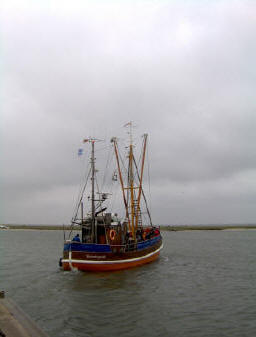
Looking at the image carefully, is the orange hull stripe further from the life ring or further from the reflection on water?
the life ring

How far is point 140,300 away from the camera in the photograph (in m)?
17.1

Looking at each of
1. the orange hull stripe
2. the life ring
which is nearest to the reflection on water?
the orange hull stripe

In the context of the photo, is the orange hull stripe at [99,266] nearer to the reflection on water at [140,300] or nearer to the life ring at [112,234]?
the reflection on water at [140,300]

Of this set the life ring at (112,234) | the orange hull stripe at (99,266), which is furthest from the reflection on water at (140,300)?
the life ring at (112,234)

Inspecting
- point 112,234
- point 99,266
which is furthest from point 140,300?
point 112,234

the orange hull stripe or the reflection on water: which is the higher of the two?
the orange hull stripe

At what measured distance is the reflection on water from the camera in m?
12.7

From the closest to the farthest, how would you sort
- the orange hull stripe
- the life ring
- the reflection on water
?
the reflection on water
the orange hull stripe
the life ring

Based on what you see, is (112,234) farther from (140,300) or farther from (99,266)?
(140,300)

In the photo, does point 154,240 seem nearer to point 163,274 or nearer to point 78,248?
point 163,274

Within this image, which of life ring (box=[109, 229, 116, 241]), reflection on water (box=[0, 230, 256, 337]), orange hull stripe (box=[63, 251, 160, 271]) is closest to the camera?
reflection on water (box=[0, 230, 256, 337])

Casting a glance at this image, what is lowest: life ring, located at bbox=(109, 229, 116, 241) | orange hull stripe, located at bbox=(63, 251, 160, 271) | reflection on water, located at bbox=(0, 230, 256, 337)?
reflection on water, located at bbox=(0, 230, 256, 337)

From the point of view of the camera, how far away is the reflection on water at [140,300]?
12.7 meters

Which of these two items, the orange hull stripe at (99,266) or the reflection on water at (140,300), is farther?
the orange hull stripe at (99,266)
